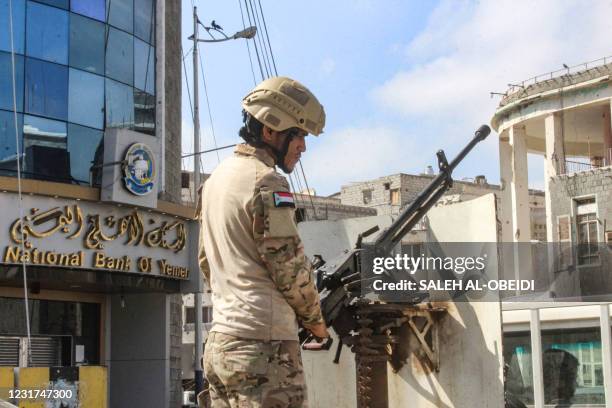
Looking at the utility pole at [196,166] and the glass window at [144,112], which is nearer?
the glass window at [144,112]

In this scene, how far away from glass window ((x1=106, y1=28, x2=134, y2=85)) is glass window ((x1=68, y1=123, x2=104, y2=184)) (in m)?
1.33

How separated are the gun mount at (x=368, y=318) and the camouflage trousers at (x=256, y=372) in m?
2.86

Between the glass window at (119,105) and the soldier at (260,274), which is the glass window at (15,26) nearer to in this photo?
the glass window at (119,105)

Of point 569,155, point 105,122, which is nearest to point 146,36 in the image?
point 105,122

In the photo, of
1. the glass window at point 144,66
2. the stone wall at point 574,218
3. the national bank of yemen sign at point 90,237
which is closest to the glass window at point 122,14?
the glass window at point 144,66

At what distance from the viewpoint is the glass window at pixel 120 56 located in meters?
16.9

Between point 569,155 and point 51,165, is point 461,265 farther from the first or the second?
point 569,155

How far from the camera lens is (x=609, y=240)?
93.6 feet

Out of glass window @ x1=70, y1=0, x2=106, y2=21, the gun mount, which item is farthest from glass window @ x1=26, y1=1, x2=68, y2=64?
the gun mount

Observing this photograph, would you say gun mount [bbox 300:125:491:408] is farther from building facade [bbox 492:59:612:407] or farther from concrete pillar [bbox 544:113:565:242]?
concrete pillar [bbox 544:113:565:242]

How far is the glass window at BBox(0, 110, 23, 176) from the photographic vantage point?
14922 millimetres

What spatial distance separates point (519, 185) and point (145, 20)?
64.6 feet

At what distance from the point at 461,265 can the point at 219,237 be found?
3273 mm

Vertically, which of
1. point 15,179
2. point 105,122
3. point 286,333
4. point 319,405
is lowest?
point 319,405
